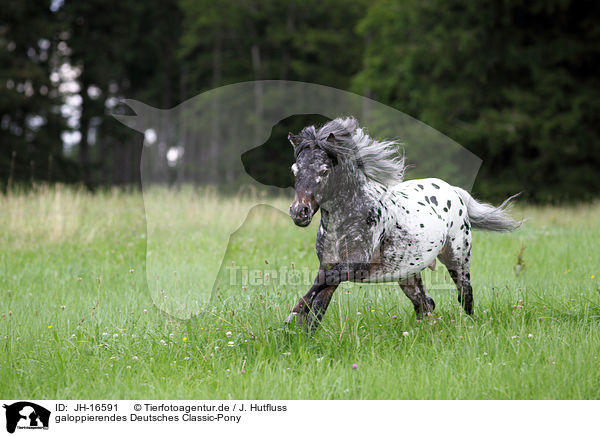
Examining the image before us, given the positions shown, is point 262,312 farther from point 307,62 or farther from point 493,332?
point 307,62

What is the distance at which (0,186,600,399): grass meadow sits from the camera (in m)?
3.20

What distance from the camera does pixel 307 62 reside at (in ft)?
75.7

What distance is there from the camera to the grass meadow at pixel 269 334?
3.20m

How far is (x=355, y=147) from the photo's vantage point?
3.45 metres

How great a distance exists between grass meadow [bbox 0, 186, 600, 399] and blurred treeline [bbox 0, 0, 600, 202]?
23.6 ft

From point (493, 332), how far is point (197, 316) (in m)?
2.49

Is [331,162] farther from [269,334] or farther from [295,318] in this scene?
[269,334]

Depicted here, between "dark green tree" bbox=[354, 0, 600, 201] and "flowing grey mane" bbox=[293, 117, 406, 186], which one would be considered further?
"dark green tree" bbox=[354, 0, 600, 201]

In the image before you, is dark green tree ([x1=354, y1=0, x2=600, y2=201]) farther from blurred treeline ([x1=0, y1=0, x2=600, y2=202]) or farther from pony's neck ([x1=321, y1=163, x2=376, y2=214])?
pony's neck ([x1=321, y1=163, x2=376, y2=214])

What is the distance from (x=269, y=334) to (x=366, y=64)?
1847 centimetres

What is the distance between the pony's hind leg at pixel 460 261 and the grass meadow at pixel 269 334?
0.59 ft

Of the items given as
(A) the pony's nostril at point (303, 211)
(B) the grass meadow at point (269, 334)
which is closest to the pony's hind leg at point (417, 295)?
(B) the grass meadow at point (269, 334)
